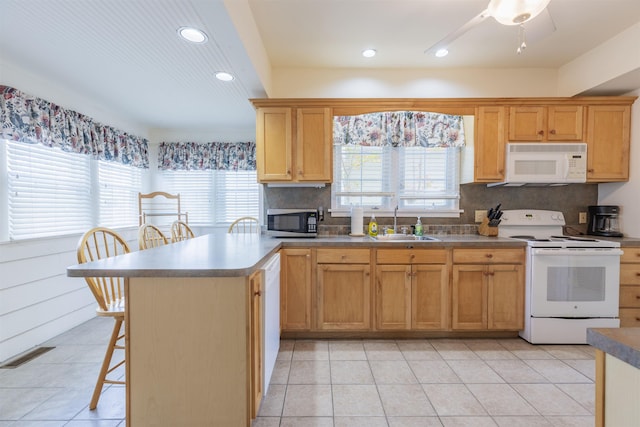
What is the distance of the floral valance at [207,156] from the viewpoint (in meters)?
4.10

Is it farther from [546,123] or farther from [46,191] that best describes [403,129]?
[46,191]

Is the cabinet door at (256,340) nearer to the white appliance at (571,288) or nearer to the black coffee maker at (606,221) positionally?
the white appliance at (571,288)

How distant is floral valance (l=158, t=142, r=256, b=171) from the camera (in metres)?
4.10

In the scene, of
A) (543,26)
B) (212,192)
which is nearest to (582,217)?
(543,26)

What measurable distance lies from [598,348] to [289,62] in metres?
2.94

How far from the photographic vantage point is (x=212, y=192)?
424 centimetres

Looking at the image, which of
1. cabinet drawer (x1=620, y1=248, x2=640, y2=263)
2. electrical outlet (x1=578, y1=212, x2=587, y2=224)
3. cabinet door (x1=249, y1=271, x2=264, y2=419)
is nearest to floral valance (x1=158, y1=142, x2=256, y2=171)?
→ cabinet door (x1=249, y1=271, x2=264, y2=419)

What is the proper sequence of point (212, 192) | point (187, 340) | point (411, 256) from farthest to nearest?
1. point (212, 192)
2. point (411, 256)
3. point (187, 340)

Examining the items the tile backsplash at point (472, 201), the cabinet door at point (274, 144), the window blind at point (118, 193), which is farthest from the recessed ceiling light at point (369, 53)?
the window blind at point (118, 193)

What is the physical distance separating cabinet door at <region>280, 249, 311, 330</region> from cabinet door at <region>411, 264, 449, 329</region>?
920 mm

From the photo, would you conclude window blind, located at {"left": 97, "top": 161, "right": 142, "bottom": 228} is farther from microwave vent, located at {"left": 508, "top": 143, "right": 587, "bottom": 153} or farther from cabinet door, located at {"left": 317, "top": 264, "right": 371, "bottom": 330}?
microwave vent, located at {"left": 508, "top": 143, "right": 587, "bottom": 153}

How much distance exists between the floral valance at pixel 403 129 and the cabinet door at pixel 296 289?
4.01 ft

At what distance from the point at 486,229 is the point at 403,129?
1322 millimetres

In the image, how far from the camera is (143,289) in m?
1.27
